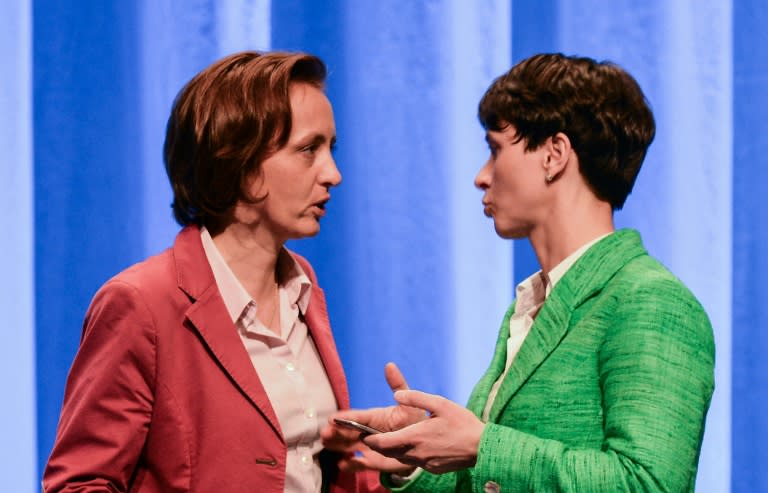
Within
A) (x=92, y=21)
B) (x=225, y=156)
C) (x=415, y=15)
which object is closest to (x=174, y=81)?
(x=92, y=21)

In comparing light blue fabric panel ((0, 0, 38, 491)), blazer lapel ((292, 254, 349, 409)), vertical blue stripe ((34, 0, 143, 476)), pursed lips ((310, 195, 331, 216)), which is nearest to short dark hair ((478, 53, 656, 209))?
pursed lips ((310, 195, 331, 216))

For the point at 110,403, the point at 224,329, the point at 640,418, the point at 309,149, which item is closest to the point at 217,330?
the point at 224,329

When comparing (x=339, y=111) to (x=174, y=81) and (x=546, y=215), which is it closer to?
(x=174, y=81)

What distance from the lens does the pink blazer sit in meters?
1.12

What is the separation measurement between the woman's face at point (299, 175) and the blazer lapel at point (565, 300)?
1.08ft

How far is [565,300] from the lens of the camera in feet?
3.83

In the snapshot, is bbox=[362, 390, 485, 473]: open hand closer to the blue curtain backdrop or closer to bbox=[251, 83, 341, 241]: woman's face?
bbox=[251, 83, 341, 241]: woman's face

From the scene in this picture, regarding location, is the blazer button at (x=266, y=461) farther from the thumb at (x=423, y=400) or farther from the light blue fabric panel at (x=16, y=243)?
the light blue fabric panel at (x=16, y=243)

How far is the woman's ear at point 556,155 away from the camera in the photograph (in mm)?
1218

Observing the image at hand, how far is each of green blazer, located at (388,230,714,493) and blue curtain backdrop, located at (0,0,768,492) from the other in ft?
2.29

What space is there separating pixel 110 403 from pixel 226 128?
36 cm

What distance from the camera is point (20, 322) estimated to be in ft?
5.81

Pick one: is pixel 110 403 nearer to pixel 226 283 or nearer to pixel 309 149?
pixel 226 283

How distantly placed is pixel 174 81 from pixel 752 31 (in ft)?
3.64
